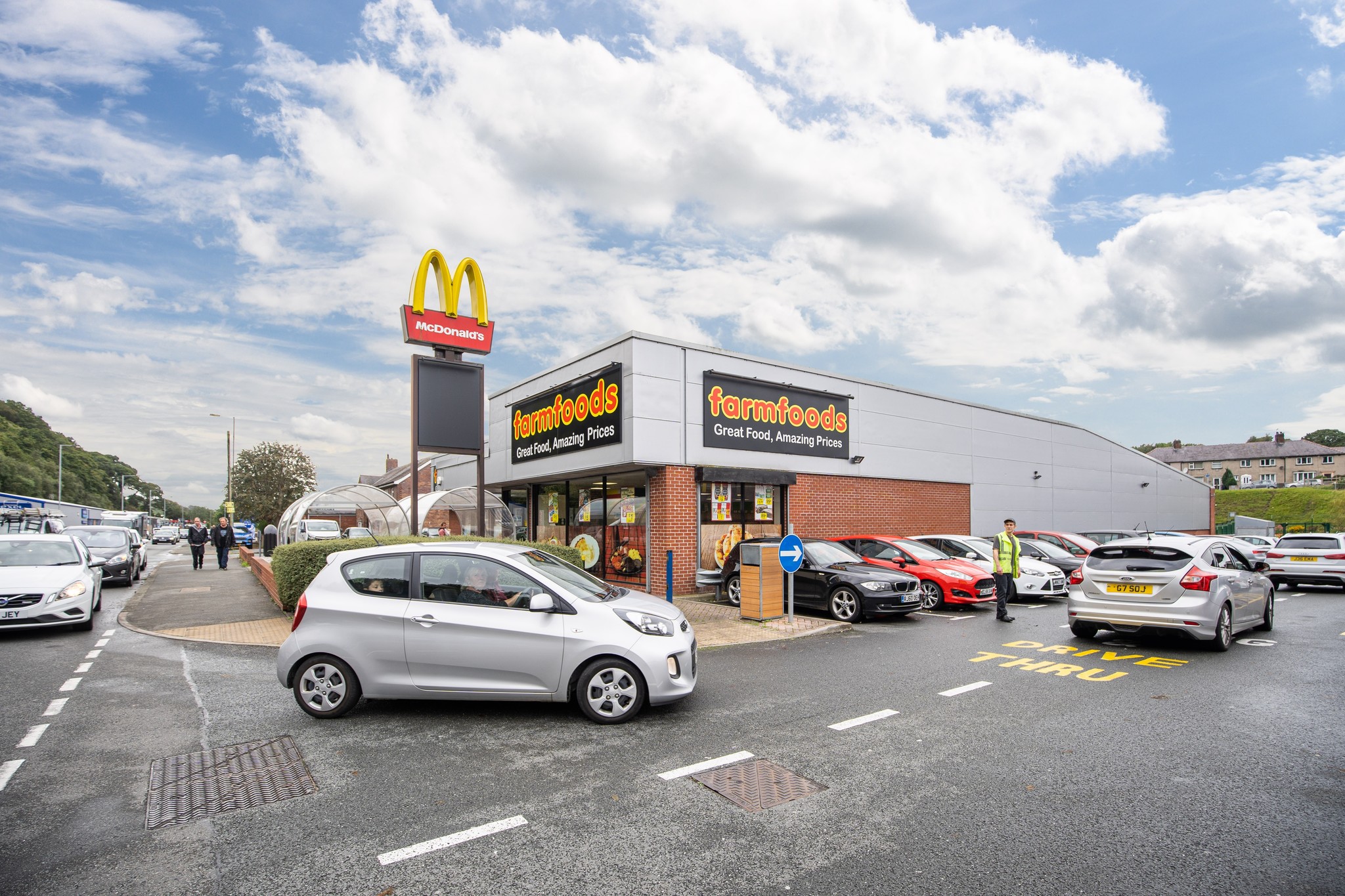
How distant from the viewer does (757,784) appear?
4621 millimetres

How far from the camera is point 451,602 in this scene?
242 inches

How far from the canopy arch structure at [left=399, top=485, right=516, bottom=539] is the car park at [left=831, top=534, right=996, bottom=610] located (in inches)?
333

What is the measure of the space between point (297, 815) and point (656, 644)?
281cm

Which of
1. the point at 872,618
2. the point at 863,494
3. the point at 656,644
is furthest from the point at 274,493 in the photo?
the point at 656,644

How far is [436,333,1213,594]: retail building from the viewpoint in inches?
608

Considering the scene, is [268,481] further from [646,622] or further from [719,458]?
→ [646,622]

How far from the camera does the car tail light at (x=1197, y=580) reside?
9000 mm

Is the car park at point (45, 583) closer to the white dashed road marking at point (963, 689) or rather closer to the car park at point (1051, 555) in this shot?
the white dashed road marking at point (963, 689)

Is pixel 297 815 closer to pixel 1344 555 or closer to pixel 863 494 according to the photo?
pixel 863 494

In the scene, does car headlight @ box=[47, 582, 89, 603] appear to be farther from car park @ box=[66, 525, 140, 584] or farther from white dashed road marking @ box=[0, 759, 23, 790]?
car park @ box=[66, 525, 140, 584]

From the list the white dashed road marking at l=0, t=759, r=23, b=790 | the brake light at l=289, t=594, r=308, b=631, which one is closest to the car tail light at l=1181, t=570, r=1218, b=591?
the brake light at l=289, t=594, r=308, b=631

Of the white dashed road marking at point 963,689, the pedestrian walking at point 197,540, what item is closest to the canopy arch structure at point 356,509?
the pedestrian walking at point 197,540

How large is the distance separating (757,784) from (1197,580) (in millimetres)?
7423

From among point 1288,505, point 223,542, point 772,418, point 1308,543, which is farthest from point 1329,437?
point 223,542
